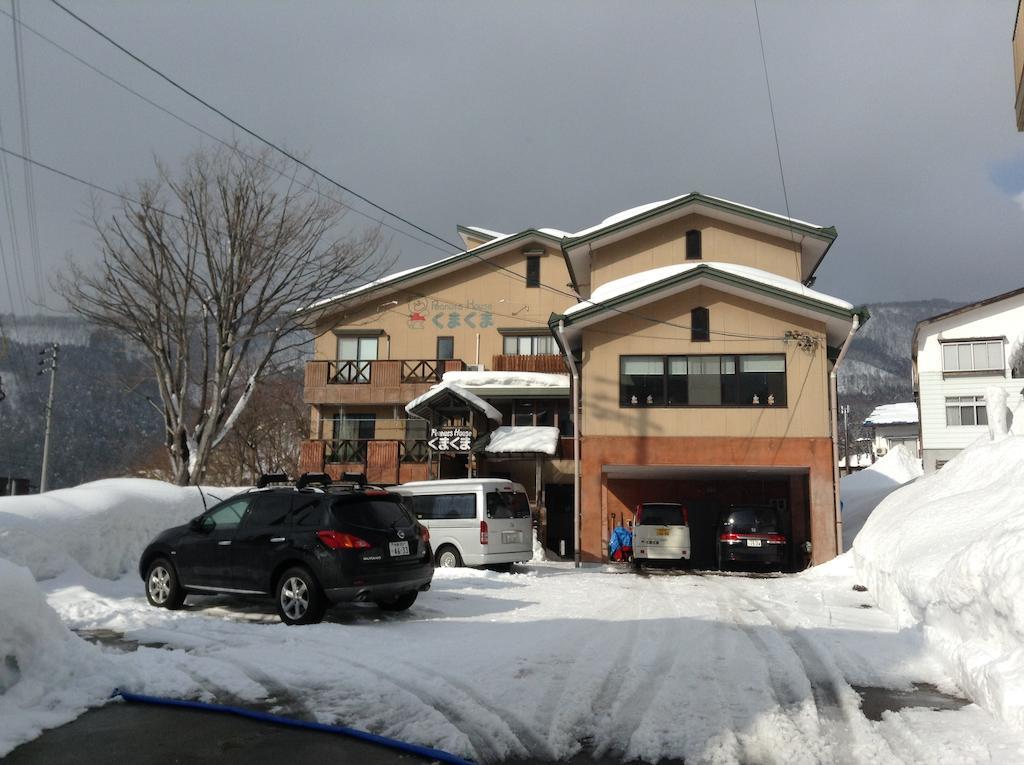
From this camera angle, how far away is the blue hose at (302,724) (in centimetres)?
470

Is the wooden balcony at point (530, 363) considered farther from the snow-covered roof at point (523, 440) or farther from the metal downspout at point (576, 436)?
the metal downspout at point (576, 436)

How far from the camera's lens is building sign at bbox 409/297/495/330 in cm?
3319

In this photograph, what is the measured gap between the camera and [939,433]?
3756cm

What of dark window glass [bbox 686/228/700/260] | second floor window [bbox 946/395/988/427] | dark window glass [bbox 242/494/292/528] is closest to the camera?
dark window glass [bbox 242/494/292/528]

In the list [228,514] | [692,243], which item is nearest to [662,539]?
[692,243]

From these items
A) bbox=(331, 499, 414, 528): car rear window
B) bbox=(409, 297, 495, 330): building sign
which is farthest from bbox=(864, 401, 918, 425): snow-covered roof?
bbox=(331, 499, 414, 528): car rear window

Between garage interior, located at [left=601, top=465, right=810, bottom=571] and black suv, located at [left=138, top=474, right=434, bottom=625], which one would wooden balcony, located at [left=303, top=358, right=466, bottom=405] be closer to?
garage interior, located at [left=601, top=465, right=810, bottom=571]

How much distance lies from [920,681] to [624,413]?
604 inches

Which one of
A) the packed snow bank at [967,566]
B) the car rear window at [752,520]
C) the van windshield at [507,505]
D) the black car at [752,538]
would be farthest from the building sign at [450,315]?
the packed snow bank at [967,566]

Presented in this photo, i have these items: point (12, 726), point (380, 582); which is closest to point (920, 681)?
point (380, 582)

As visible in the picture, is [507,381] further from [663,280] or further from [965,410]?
[965,410]

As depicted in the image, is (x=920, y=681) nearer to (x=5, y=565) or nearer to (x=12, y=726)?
(x=12, y=726)

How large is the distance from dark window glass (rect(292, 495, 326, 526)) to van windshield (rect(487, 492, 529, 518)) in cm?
708

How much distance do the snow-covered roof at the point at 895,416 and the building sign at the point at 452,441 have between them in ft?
159
